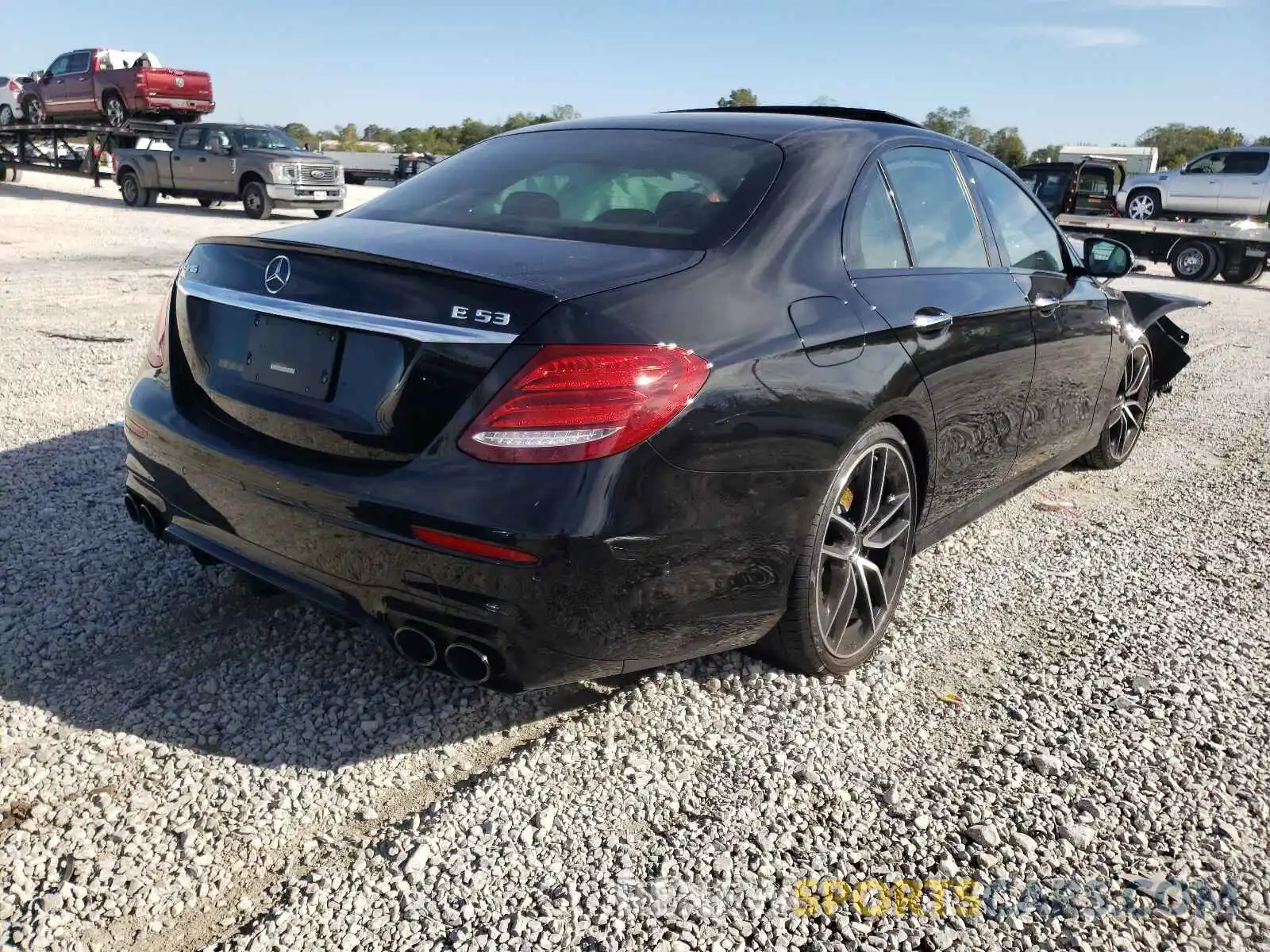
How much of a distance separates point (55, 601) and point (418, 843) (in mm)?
1777

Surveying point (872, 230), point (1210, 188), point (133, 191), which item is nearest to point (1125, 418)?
point (872, 230)

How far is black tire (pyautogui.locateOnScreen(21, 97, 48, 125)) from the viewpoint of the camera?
86.7ft

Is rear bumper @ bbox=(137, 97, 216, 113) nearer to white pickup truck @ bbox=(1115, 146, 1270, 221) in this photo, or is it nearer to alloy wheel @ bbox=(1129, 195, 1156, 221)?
white pickup truck @ bbox=(1115, 146, 1270, 221)

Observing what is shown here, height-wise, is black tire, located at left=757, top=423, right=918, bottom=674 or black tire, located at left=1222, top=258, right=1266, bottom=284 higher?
black tire, located at left=1222, top=258, right=1266, bottom=284

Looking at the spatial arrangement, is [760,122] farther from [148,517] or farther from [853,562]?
[148,517]

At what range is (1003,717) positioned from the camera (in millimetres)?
2934

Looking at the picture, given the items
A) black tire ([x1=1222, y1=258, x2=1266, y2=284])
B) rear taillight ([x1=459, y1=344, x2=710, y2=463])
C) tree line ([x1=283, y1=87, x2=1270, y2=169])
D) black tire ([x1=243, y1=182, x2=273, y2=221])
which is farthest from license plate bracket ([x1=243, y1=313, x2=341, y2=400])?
tree line ([x1=283, y1=87, x2=1270, y2=169])

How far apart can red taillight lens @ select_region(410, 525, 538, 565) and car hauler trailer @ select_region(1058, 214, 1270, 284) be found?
19945 millimetres

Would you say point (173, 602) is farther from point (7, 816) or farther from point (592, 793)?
point (592, 793)

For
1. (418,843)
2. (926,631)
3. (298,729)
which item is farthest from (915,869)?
(298,729)

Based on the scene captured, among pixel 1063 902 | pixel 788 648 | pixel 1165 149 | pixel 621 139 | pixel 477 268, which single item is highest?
pixel 1165 149

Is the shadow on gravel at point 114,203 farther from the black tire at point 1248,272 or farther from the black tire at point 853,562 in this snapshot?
the black tire at point 853,562

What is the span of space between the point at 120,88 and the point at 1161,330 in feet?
82.2

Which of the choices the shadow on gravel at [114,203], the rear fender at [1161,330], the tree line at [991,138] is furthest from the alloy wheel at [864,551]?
the tree line at [991,138]
